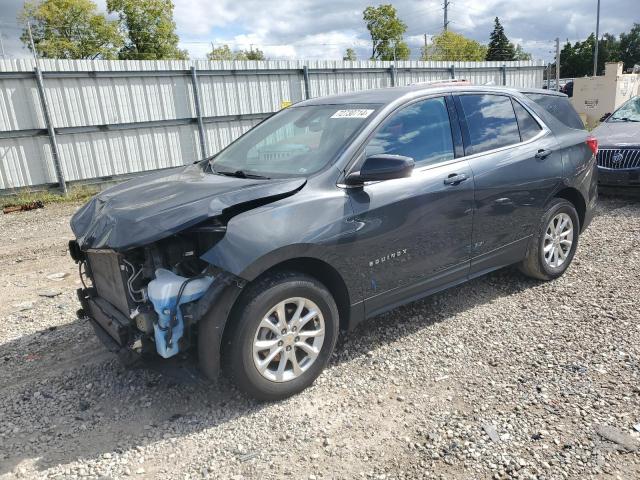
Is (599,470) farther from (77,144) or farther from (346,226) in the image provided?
(77,144)

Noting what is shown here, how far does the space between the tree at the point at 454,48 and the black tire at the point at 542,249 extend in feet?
142

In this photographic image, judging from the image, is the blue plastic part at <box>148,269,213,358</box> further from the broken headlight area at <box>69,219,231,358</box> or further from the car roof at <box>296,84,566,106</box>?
the car roof at <box>296,84,566,106</box>

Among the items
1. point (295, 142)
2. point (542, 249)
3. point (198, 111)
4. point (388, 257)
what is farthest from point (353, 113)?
point (198, 111)

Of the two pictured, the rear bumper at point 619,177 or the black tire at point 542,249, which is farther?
the rear bumper at point 619,177

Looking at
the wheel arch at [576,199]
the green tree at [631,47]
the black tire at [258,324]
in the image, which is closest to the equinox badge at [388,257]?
the black tire at [258,324]

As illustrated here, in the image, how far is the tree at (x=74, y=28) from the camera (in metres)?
37.8

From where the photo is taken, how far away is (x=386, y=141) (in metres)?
3.62

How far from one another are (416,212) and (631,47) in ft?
324

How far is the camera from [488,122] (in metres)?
4.29

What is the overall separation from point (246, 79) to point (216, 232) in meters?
10.7

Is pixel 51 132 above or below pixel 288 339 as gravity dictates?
above

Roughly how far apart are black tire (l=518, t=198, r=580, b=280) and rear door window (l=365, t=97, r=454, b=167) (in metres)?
1.34

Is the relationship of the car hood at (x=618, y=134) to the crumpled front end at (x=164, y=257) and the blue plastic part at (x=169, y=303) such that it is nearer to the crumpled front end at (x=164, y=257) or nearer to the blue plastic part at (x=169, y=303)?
the crumpled front end at (x=164, y=257)

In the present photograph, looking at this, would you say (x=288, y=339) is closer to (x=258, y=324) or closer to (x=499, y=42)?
(x=258, y=324)
